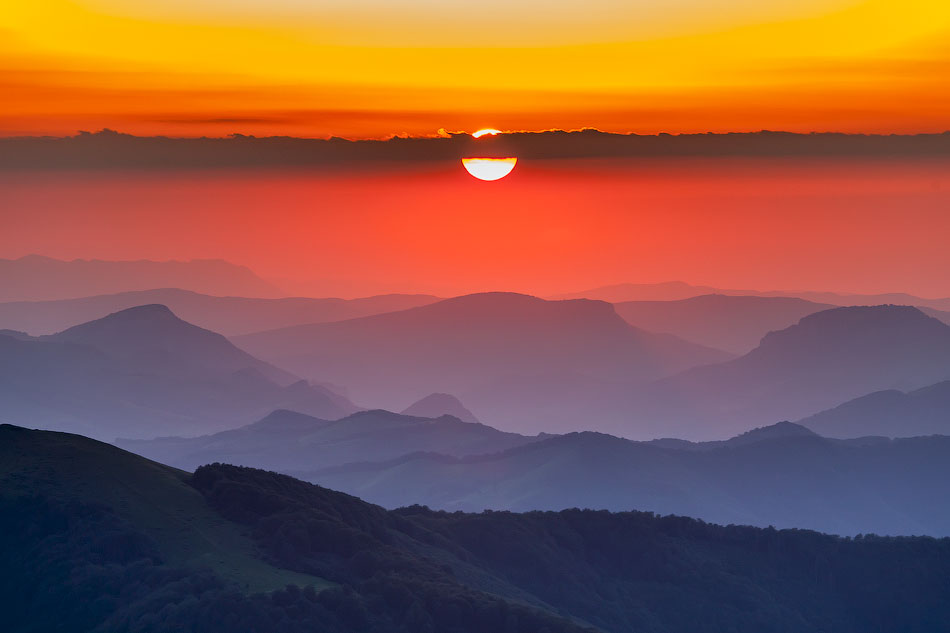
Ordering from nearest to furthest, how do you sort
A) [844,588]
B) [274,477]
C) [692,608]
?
1. [274,477]
2. [692,608]
3. [844,588]

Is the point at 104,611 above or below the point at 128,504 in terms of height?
below

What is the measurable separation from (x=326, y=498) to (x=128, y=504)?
28273mm

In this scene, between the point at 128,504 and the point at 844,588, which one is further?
the point at 844,588

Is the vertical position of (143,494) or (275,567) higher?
(143,494)

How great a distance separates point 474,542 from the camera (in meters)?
183

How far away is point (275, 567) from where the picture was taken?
5413 inches

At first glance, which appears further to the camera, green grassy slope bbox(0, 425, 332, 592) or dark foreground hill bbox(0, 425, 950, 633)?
green grassy slope bbox(0, 425, 332, 592)

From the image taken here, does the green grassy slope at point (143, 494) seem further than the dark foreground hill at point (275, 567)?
Yes

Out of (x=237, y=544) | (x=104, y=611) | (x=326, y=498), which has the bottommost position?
(x=104, y=611)

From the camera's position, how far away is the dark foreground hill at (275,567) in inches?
5005

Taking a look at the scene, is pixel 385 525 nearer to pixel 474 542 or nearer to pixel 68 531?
pixel 474 542

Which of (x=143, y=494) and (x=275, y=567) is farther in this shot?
(x=143, y=494)

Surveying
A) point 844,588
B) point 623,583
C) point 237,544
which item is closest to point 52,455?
point 237,544

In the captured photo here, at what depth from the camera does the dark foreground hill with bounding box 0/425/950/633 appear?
127125mm
